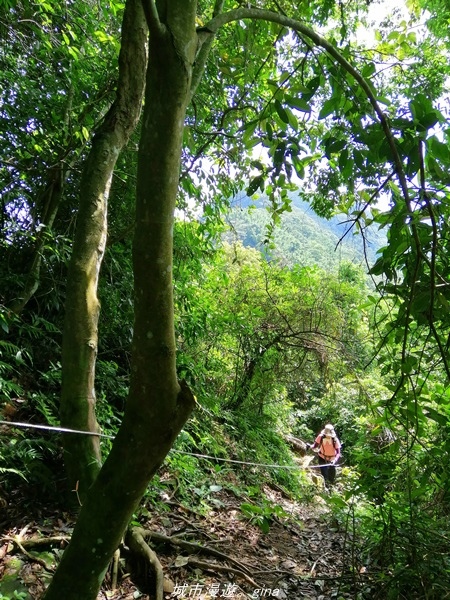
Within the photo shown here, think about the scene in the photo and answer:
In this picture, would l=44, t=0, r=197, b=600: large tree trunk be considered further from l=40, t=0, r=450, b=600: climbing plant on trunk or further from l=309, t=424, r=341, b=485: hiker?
l=309, t=424, r=341, b=485: hiker

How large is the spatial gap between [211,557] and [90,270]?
2.32 m

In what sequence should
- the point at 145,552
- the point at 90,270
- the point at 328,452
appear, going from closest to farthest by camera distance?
the point at 90,270, the point at 145,552, the point at 328,452

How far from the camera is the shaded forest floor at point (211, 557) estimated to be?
2.40 meters

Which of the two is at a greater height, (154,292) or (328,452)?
(154,292)

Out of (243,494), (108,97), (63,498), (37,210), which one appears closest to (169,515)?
(63,498)

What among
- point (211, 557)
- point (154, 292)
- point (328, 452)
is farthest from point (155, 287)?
point (328, 452)

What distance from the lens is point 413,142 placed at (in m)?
1.31

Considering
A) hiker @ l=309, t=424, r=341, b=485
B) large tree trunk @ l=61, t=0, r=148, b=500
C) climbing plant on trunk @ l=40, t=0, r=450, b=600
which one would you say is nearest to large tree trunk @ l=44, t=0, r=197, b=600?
climbing plant on trunk @ l=40, t=0, r=450, b=600

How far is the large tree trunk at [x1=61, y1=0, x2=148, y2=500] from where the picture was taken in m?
2.37

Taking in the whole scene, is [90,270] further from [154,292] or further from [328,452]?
[328,452]

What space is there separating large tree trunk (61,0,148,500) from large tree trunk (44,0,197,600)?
3.31ft

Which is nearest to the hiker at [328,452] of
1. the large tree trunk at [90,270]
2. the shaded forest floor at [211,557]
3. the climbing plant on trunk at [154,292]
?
the shaded forest floor at [211,557]

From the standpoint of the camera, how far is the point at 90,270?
8.00 ft

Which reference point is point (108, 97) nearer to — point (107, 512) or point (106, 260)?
point (106, 260)
